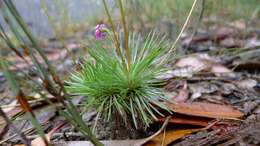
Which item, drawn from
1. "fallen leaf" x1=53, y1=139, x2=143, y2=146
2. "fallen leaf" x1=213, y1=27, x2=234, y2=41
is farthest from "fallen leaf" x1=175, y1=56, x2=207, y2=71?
"fallen leaf" x1=53, y1=139, x2=143, y2=146

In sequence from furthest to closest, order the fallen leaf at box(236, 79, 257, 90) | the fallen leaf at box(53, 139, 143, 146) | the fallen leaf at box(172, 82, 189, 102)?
1. the fallen leaf at box(236, 79, 257, 90)
2. the fallen leaf at box(172, 82, 189, 102)
3. the fallen leaf at box(53, 139, 143, 146)

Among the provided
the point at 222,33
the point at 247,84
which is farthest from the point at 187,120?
the point at 222,33

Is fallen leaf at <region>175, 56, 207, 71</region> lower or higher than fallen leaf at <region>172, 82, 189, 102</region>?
higher

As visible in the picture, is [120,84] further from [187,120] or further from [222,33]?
[222,33]

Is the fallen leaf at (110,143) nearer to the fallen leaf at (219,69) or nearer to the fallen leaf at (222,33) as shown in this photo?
the fallen leaf at (219,69)

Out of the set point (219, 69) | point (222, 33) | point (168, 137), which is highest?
point (222, 33)

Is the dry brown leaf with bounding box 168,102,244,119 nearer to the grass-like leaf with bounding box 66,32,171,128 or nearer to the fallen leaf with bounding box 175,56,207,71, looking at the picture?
the grass-like leaf with bounding box 66,32,171,128
